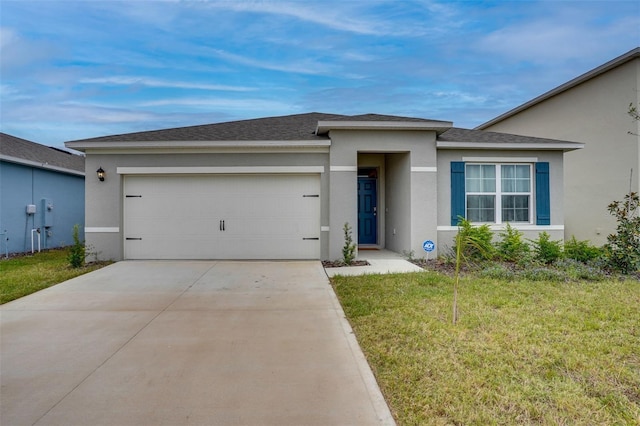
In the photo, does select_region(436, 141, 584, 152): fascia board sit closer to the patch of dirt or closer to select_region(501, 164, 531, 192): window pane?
select_region(501, 164, 531, 192): window pane

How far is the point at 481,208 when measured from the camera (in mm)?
9281

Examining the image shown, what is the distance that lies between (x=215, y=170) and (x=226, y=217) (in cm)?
121

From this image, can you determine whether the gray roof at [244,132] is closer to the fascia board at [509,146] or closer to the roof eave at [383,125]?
the roof eave at [383,125]

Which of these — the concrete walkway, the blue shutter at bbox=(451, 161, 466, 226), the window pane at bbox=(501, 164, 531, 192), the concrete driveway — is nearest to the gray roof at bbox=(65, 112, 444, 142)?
the blue shutter at bbox=(451, 161, 466, 226)

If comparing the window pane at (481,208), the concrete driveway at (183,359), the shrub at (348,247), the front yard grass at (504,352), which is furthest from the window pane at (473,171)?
the concrete driveway at (183,359)

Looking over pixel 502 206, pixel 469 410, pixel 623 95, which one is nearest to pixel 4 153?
pixel 469 410

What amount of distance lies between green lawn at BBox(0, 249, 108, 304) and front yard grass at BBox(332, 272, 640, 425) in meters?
5.47

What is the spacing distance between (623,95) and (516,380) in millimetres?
11082

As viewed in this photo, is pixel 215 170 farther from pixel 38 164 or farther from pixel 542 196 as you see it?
pixel 542 196

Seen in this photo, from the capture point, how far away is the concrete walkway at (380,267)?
7355 mm

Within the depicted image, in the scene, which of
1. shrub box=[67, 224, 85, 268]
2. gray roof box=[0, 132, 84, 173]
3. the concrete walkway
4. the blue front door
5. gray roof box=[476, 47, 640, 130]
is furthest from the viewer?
the blue front door

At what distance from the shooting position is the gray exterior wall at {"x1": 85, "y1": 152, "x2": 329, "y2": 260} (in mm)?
8711

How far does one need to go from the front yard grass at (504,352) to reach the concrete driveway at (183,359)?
12.6 inches

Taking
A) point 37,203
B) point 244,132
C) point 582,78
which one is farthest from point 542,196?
point 37,203
